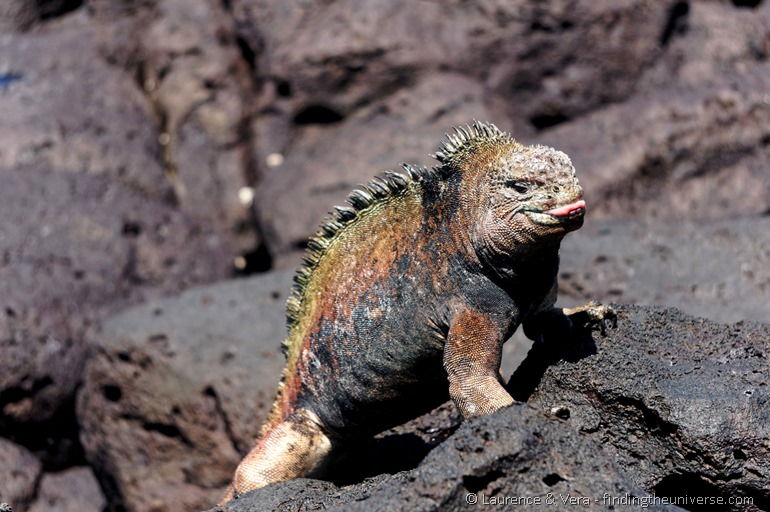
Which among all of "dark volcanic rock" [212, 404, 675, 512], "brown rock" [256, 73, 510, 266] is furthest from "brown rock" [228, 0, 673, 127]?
"dark volcanic rock" [212, 404, 675, 512]

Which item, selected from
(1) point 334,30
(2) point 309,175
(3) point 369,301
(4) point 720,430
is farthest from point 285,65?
(4) point 720,430

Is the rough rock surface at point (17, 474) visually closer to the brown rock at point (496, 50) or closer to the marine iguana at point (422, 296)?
the marine iguana at point (422, 296)

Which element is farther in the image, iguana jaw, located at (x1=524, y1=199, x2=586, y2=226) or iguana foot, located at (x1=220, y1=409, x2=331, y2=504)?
iguana foot, located at (x1=220, y1=409, x2=331, y2=504)

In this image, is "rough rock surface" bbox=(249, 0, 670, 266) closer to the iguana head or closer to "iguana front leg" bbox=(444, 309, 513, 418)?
the iguana head

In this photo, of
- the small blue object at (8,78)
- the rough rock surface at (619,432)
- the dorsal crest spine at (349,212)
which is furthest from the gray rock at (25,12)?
the rough rock surface at (619,432)

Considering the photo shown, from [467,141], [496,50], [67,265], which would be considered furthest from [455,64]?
[467,141]

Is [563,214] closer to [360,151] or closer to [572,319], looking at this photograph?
[572,319]
